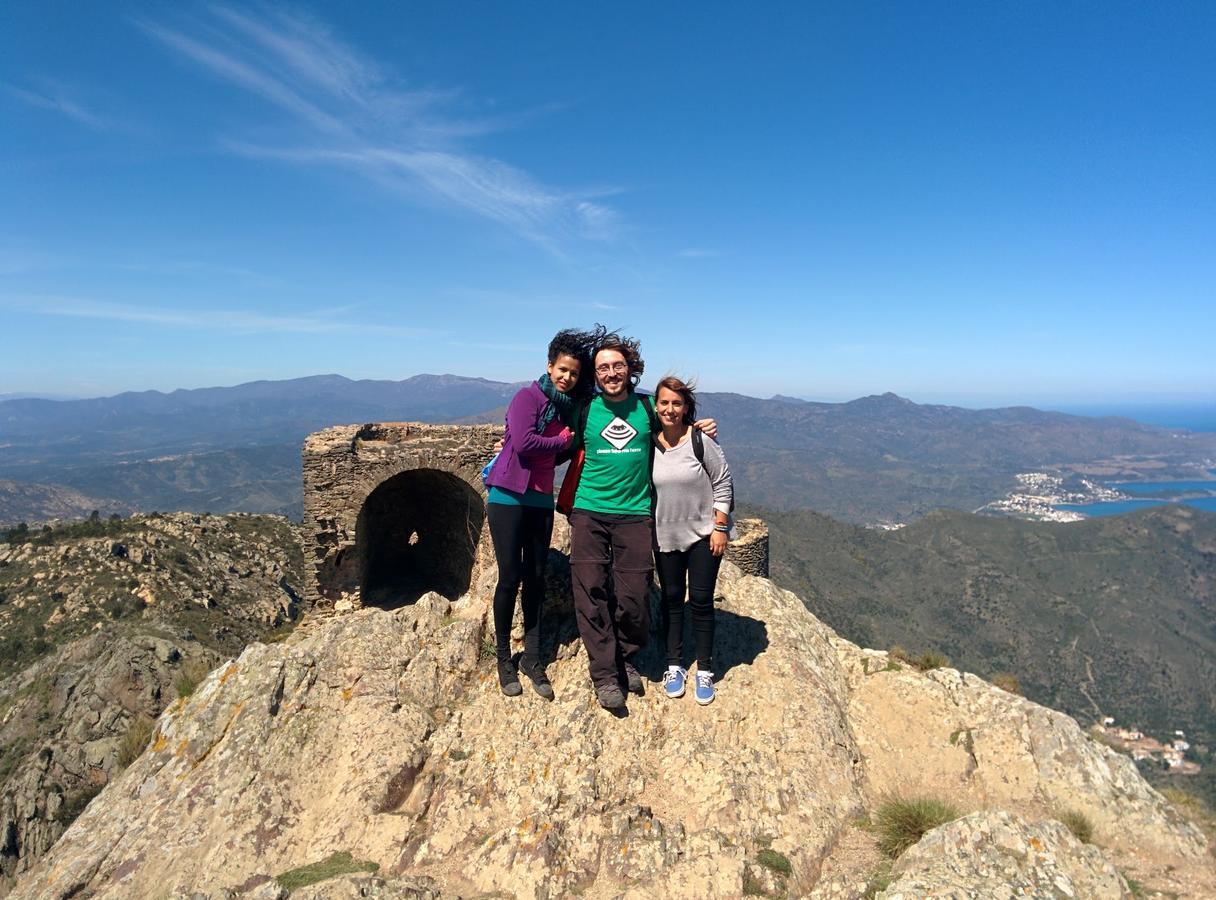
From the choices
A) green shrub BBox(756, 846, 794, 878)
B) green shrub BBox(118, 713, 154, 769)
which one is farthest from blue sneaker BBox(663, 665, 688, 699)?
green shrub BBox(118, 713, 154, 769)

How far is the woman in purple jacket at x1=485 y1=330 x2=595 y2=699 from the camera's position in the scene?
5629 mm

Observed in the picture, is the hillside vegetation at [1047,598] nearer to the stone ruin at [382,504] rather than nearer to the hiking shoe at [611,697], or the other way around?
the stone ruin at [382,504]

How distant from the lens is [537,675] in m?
6.38

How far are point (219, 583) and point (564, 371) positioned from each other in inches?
1542

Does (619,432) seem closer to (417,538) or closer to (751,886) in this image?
(751,886)

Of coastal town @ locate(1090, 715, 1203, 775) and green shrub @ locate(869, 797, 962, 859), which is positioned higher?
green shrub @ locate(869, 797, 962, 859)

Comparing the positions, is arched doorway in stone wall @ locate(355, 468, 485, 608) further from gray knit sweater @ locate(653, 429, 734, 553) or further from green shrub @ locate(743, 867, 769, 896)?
green shrub @ locate(743, 867, 769, 896)

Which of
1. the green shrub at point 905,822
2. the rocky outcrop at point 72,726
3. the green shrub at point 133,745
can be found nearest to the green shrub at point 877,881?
the green shrub at point 905,822

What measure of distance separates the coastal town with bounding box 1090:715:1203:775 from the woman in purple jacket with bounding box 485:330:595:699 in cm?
8174

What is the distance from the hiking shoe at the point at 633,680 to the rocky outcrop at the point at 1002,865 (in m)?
2.58

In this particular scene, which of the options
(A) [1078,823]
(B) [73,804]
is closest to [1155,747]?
(A) [1078,823]

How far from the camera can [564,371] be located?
5.73 metres

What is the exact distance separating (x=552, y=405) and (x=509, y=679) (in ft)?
9.74

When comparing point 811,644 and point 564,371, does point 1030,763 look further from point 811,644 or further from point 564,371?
point 564,371
